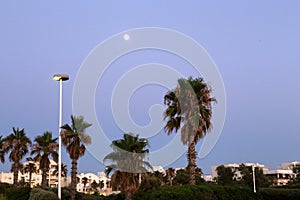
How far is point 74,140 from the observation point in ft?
104

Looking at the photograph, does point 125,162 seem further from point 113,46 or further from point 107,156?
point 113,46

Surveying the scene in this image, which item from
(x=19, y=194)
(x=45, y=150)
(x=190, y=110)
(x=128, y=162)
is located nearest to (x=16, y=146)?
(x=45, y=150)

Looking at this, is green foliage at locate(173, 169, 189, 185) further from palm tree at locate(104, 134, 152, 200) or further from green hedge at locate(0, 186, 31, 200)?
palm tree at locate(104, 134, 152, 200)

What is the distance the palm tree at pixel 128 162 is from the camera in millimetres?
27094

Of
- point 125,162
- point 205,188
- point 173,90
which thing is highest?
point 173,90

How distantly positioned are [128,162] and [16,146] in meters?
22.5

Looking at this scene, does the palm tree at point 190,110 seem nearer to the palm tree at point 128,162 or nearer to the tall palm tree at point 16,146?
the palm tree at point 128,162

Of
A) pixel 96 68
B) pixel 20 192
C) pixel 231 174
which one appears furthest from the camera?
pixel 231 174

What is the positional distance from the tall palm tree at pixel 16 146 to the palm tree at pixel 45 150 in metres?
5.77

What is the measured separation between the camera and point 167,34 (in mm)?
18016

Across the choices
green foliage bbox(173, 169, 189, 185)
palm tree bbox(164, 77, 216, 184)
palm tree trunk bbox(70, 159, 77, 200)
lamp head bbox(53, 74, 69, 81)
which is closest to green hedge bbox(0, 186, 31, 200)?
palm tree trunk bbox(70, 159, 77, 200)

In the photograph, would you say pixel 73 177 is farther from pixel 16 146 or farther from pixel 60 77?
pixel 16 146

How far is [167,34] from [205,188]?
25.8 ft

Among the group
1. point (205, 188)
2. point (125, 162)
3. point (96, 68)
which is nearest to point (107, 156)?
point (125, 162)
